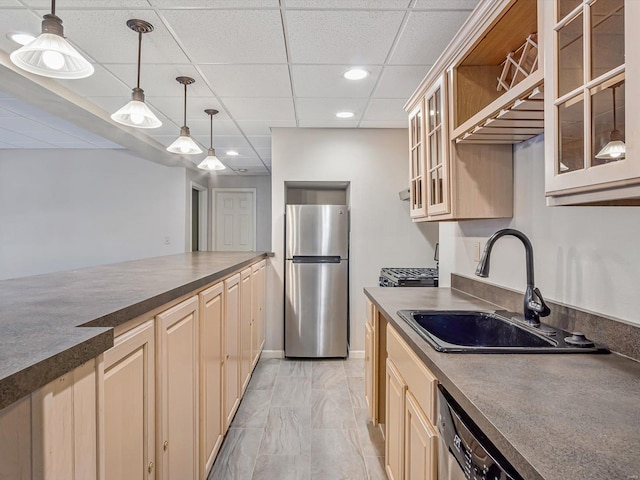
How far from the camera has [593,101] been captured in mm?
883

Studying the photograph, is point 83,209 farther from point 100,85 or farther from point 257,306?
point 257,306

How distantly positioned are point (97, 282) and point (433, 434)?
4.24 ft

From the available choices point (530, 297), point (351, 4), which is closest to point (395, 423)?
point (530, 297)

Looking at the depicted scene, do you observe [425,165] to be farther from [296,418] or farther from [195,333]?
[296,418]

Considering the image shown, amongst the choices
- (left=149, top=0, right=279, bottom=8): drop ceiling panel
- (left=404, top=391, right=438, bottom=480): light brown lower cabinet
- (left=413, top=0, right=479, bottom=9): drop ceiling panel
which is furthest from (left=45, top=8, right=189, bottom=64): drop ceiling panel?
(left=404, top=391, right=438, bottom=480): light brown lower cabinet

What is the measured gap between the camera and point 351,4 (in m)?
1.86

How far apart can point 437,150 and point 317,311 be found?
2.29 m

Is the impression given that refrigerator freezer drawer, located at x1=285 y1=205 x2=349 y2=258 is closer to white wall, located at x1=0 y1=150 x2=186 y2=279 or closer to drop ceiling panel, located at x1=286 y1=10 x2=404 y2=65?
drop ceiling panel, located at x1=286 y1=10 x2=404 y2=65

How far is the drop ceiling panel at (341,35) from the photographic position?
6.40ft

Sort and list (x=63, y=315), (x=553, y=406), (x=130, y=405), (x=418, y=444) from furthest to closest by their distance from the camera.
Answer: (x=418, y=444) → (x=130, y=405) → (x=63, y=315) → (x=553, y=406)

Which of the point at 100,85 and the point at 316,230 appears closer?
the point at 100,85

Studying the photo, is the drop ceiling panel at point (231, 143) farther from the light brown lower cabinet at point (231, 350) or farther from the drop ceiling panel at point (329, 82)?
the light brown lower cabinet at point (231, 350)

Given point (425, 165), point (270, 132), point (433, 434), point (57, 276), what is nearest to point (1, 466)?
point (433, 434)

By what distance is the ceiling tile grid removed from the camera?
6.23ft
